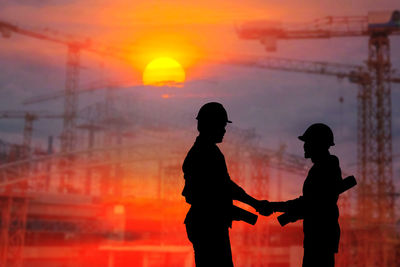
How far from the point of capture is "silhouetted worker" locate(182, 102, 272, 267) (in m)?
3.91

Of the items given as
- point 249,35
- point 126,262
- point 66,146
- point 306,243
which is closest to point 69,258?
point 126,262

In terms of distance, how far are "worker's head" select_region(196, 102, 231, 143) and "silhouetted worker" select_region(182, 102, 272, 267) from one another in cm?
7

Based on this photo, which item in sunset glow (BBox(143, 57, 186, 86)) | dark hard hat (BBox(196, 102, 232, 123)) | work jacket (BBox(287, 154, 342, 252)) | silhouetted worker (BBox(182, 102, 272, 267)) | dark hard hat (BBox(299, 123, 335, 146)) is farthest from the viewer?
sunset glow (BBox(143, 57, 186, 86))

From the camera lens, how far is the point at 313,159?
4531 mm

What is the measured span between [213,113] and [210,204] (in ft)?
2.30

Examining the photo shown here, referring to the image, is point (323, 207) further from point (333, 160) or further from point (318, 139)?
point (318, 139)

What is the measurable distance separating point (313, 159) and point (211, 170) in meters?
1.08

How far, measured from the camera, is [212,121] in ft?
13.5

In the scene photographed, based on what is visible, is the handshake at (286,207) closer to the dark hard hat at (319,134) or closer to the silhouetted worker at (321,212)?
the silhouetted worker at (321,212)

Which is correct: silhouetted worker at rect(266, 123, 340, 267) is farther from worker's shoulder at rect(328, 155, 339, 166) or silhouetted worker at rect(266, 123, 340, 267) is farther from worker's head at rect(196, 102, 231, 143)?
worker's head at rect(196, 102, 231, 143)

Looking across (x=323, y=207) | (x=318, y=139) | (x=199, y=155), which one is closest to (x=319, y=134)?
(x=318, y=139)

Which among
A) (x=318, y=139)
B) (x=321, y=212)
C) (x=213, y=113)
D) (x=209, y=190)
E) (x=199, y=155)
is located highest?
(x=213, y=113)

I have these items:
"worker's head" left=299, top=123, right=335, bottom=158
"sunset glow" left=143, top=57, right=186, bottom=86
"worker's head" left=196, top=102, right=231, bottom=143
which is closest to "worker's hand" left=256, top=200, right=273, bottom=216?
"worker's head" left=299, top=123, right=335, bottom=158

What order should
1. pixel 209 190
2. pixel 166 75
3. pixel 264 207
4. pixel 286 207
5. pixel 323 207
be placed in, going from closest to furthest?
pixel 209 190, pixel 323 207, pixel 264 207, pixel 286 207, pixel 166 75
